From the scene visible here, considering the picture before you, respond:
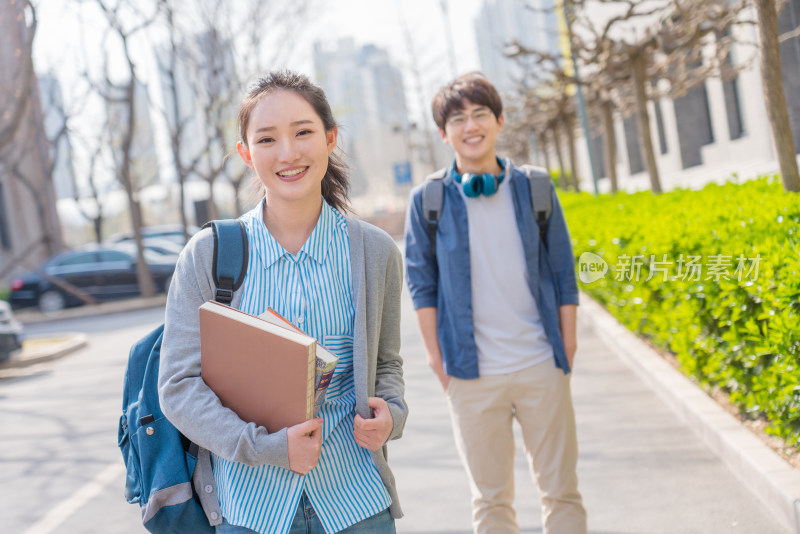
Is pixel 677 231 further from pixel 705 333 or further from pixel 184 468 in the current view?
pixel 184 468

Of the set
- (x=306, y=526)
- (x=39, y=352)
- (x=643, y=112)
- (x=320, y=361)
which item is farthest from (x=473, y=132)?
(x=39, y=352)

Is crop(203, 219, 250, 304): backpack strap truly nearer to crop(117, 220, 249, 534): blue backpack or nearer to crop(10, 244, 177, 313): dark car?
crop(117, 220, 249, 534): blue backpack

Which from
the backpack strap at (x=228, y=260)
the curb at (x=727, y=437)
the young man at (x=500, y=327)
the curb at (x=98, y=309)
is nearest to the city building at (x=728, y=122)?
the curb at (x=727, y=437)

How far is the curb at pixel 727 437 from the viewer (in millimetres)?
3707

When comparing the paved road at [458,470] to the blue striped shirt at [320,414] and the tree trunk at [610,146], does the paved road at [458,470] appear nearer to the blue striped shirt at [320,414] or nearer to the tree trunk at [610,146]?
the blue striped shirt at [320,414]

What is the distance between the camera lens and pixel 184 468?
2.04 meters

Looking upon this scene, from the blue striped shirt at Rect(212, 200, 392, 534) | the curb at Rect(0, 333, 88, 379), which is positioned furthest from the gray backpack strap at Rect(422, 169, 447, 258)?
the curb at Rect(0, 333, 88, 379)

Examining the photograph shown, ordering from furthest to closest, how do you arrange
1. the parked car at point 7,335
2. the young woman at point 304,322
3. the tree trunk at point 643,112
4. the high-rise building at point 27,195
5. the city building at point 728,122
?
the high-rise building at point 27,195 < the city building at point 728,122 < the parked car at point 7,335 < the tree trunk at point 643,112 < the young woman at point 304,322

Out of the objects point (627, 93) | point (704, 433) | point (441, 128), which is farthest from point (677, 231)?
point (627, 93)

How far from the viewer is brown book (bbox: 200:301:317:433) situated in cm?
185

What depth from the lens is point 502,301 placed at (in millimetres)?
3268

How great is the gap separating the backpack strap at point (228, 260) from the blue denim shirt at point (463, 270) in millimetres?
1287

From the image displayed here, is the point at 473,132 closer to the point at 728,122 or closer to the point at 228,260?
the point at 228,260

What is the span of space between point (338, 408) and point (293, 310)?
0.28 m
